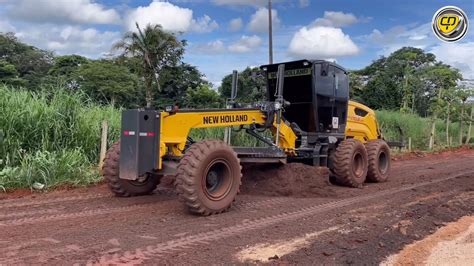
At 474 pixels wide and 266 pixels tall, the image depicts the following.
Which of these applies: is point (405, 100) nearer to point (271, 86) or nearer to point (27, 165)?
point (271, 86)

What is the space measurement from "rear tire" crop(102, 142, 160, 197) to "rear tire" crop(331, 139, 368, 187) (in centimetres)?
346

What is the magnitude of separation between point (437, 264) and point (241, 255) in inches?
72.4

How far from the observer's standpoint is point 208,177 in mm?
6371

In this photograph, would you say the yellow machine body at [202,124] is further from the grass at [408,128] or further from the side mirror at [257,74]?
the grass at [408,128]

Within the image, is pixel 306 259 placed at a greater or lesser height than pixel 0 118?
lesser

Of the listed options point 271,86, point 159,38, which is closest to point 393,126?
point 271,86

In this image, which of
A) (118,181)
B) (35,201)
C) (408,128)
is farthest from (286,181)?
(408,128)

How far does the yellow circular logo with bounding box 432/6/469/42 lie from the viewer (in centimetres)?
841

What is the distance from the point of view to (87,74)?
111ft

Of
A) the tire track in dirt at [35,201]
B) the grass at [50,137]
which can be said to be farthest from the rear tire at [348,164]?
the tire track in dirt at [35,201]

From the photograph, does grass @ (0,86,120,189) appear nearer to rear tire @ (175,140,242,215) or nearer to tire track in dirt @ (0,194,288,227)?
tire track in dirt @ (0,194,288,227)

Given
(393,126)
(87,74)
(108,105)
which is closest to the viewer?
(108,105)

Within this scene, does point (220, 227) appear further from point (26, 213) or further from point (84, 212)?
point (26, 213)

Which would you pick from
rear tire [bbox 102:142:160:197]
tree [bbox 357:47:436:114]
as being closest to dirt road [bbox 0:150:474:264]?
rear tire [bbox 102:142:160:197]
